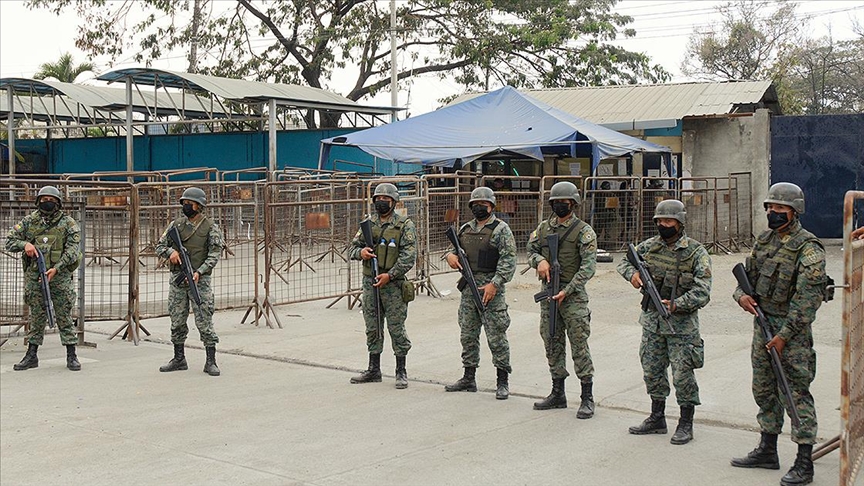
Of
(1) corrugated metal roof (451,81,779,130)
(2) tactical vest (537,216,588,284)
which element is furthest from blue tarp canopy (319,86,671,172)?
(2) tactical vest (537,216,588,284)

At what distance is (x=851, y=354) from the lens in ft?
17.0

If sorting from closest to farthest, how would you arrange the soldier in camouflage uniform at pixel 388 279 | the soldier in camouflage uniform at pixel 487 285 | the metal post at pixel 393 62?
1. the soldier in camouflage uniform at pixel 487 285
2. the soldier in camouflage uniform at pixel 388 279
3. the metal post at pixel 393 62

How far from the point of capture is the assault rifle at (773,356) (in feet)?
18.8

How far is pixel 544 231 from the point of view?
7.79 meters

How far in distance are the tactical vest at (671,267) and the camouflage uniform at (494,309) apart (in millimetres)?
1514

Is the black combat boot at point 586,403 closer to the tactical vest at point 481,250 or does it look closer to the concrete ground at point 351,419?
the concrete ground at point 351,419

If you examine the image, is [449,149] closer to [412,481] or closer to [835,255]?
[835,255]

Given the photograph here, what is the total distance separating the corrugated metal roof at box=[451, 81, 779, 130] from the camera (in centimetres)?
2267

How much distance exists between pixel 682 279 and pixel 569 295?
1.09 metres

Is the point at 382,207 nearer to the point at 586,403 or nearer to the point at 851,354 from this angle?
the point at 586,403

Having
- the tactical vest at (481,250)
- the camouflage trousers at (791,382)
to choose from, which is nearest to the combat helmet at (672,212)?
the camouflage trousers at (791,382)

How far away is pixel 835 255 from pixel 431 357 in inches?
501

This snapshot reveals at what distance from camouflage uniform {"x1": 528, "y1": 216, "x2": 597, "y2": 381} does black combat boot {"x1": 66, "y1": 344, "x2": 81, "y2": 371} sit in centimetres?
466

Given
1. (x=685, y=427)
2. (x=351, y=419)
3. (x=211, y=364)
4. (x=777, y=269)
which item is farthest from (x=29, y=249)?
(x=777, y=269)
